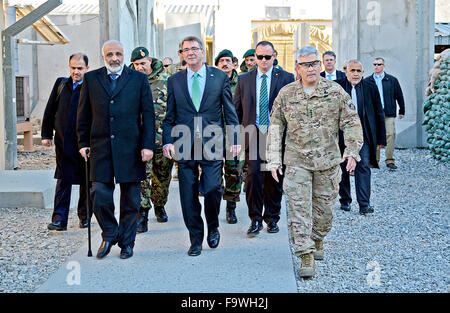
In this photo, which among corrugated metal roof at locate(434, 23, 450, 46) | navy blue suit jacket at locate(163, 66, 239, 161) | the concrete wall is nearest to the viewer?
navy blue suit jacket at locate(163, 66, 239, 161)

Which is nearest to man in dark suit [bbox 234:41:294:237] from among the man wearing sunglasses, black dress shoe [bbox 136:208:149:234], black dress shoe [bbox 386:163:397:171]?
black dress shoe [bbox 136:208:149:234]

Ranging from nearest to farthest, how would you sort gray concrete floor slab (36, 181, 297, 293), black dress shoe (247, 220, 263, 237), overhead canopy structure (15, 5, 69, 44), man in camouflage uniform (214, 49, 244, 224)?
gray concrete floor slab (36, 181, 297, 293) < black dress shoe (247, 220, 263, 237) < man in camouflage uniform (214, 49, 244, 224) < overhead canopy structure (15, 5, 69, 44)

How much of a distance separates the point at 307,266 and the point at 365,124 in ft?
10.8

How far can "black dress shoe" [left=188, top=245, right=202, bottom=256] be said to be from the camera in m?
5.46

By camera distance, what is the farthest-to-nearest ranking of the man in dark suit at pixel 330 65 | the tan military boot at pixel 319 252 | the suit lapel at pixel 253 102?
the man in dark suit at pixel 330 65 < the suit lapel at pixel 253 102 < the tan military boot at pixel 319 252

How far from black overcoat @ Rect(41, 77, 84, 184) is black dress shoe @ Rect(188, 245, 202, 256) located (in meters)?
1.62

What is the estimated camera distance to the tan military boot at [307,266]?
4.82 meters

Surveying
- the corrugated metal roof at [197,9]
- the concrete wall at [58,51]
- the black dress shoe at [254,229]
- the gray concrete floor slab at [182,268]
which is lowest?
the gray concrete floor slab at [182,268]

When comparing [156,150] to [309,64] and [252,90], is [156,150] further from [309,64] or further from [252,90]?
[309,64]

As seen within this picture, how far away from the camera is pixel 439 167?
11.9 meters

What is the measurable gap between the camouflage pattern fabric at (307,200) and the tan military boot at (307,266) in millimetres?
44

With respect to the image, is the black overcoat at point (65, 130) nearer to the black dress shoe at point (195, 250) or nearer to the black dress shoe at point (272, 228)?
the black dress shoe at point (195, 250)

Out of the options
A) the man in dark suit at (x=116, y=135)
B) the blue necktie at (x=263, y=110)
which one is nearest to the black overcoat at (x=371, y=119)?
the blue necktie at (x=263, y=110)

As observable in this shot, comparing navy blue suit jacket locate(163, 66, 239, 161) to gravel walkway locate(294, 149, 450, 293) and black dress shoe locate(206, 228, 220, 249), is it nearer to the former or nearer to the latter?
black dress shoe locate(206, 228, 220, 249)
